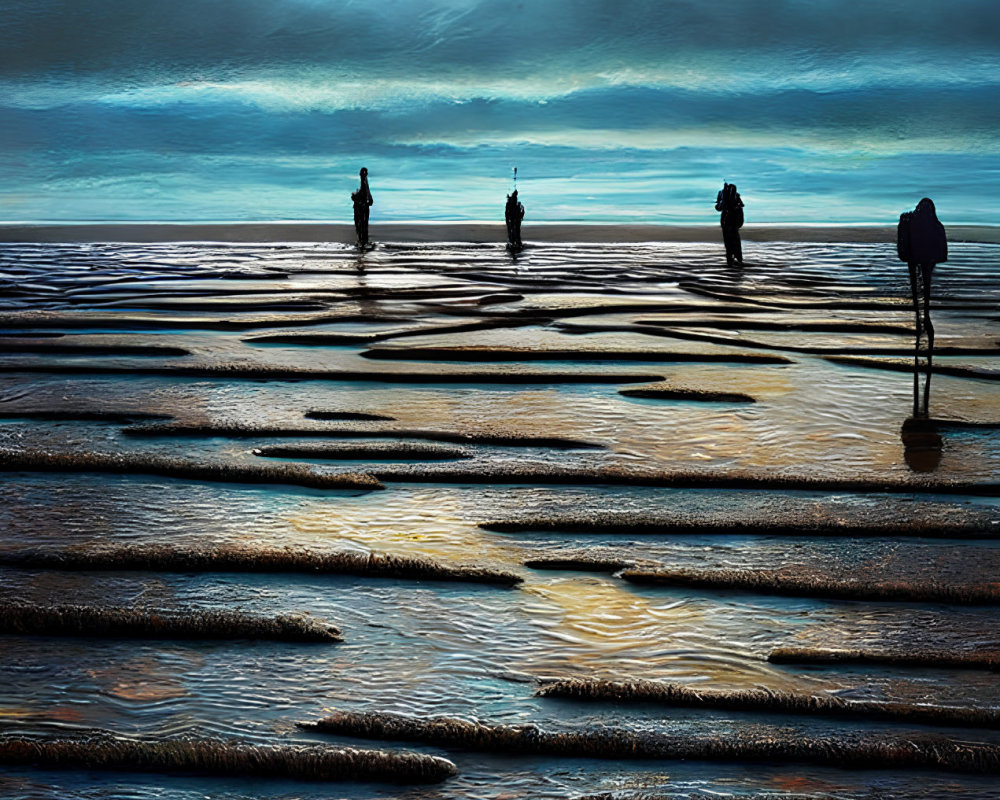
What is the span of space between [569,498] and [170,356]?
5479 millimetres

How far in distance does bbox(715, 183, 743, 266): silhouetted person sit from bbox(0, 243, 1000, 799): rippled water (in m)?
11.3

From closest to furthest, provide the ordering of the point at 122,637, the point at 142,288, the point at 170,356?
the point at 122,637 < the point at 170,356 < the point at 142,288

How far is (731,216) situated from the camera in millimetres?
22703

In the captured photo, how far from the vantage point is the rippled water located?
286cm

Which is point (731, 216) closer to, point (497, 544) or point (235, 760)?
point (497, 544)

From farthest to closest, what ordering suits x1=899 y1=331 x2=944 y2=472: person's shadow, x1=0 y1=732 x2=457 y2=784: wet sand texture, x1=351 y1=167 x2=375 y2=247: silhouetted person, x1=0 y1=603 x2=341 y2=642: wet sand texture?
x1=351 y1=167 x2=375 y2=247: silhouetted person, x1=899 y1=331 x2=944 y2=472: person's shadow, x1=0 y1=603 x2=341 y2=642: wet sand texture, x1=0 y1=732 x2=457 y2=784: wet sand texture

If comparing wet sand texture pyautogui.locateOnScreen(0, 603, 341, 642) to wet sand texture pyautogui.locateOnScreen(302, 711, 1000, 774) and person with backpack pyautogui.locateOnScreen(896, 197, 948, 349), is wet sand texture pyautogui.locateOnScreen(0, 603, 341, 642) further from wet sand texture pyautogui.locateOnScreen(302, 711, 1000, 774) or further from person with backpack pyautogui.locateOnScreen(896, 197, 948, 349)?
person with backpack pyautogui.locateOnScreen(896, 197, 948, 349)

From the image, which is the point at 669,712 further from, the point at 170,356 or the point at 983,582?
the point at 170,356

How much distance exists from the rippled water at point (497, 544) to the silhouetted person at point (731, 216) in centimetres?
1133

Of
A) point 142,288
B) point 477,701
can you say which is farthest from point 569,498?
point 142,288

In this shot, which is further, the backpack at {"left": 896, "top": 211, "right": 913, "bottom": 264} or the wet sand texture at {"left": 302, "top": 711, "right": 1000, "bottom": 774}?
the backpack at {"left": 896, "top": 211, "right": 913, "bottom": 264}

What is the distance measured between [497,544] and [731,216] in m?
19.4

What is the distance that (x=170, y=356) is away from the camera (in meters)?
9.54

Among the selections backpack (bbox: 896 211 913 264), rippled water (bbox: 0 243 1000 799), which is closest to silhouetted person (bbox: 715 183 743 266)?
rippled water (bbox: 0 243 1000 799)
